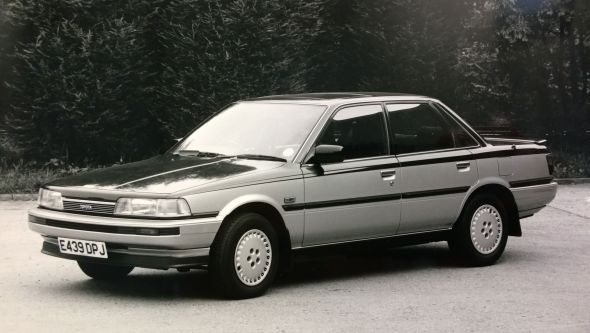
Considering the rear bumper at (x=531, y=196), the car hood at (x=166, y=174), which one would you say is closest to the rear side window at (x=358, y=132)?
the car hood at (x=166, y=174)

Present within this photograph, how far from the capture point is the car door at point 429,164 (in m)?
9.26

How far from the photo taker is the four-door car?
7.86 metres

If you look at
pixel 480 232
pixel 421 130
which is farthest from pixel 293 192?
pixel 480 232

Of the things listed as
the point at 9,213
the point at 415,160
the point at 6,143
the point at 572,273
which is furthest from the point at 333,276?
the point at 6,143

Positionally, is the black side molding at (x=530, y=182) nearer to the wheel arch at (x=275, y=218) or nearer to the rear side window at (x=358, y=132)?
the rear side window at (x=358, y=132)

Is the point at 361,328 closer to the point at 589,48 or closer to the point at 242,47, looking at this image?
the point at 242,47

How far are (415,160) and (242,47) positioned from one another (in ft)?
36.9

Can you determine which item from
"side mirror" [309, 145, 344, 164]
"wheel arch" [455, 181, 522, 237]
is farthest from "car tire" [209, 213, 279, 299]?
"wheel arch" [455, 181, 522, 237]

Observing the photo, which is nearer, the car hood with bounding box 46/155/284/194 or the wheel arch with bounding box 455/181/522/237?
the car hood with bounding box 46/155/284/194

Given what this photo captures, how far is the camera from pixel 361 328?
7.01 metres

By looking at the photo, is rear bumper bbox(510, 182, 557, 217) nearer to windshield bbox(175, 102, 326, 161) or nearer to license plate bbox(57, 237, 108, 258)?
windshield bbox(175, 102, 326, 161)

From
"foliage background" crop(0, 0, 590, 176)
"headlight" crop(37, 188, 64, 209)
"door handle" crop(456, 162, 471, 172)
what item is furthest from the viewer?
"foliage background" crop(0, 0, 590, 176)

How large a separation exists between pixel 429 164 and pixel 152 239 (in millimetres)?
2874

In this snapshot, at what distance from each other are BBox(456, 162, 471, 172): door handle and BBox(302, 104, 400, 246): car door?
784mm
